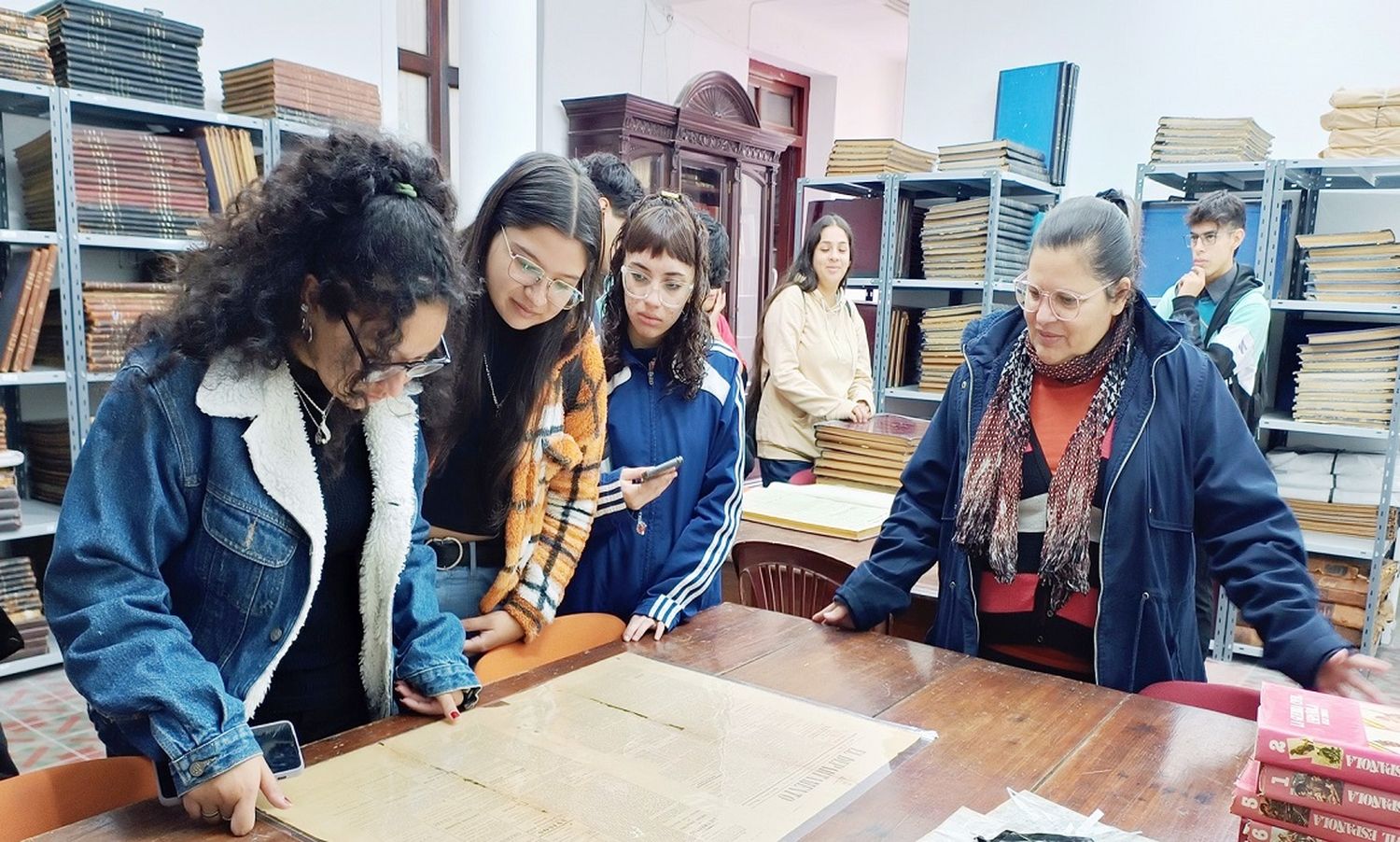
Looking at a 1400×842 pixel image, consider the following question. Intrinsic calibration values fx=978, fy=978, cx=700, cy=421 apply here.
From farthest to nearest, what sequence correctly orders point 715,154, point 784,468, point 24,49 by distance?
point 715,154, point 784,468, point 24,49

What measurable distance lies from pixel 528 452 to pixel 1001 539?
2.70ft

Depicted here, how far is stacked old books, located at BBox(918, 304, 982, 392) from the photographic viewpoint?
172 inches

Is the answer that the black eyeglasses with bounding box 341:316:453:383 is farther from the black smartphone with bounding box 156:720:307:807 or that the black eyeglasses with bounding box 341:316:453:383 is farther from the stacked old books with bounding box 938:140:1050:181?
the stacked old books with bounding box 938:140:1050:181

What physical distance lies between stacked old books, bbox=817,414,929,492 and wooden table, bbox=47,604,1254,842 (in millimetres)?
1334

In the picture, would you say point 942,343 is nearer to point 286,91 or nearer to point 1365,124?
point 1365,124

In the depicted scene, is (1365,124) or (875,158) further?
(875,158)

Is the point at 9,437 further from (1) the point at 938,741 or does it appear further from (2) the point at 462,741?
(1) the point at 938,741

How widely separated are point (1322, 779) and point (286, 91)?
395 cm

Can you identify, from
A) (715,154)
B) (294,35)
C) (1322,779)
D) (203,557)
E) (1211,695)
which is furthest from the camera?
(715,154)

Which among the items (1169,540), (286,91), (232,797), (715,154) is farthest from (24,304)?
(715,154)

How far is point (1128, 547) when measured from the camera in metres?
1.62

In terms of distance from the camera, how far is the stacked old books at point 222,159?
3672 millimetres

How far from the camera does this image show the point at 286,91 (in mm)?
3795

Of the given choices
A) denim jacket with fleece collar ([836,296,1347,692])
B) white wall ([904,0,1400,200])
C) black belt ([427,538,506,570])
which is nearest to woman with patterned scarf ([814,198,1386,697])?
denim jacket with fleece collar ([836,296,1347,692])
